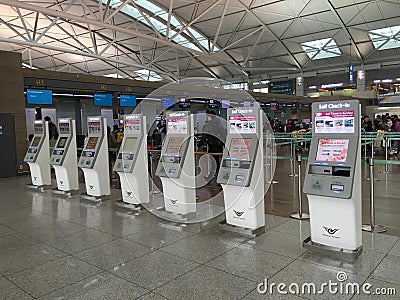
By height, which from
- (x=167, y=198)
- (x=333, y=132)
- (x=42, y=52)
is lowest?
(x=167, y=198)

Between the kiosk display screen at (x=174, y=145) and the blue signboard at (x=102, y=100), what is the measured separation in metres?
7.27

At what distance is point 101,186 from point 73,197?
29.6 inches

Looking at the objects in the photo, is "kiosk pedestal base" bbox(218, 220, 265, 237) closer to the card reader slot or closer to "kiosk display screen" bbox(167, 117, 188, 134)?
the card reader slot

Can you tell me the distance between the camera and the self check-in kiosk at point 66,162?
723cm

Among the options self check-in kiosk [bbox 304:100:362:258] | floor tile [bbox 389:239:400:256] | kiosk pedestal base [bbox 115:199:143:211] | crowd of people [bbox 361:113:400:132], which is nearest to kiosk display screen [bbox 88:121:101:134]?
kiosk pedestal base [bbox 115:199:143:211]

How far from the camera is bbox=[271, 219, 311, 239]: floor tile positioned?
174 inches

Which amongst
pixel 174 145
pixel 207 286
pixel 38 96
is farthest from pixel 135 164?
pixel 38 96

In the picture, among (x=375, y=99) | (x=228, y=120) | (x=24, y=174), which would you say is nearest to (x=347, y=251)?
(x=228, y=120)

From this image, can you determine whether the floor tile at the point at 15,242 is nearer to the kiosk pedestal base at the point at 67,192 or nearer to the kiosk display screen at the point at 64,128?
the kiosk pedestal base at the point at 67,192

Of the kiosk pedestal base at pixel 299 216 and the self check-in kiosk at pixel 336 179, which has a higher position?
the self check-in kiosk at pixel 336 179

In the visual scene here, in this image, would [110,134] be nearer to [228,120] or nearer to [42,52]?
[228,120]

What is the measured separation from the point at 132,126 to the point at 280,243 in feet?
10.5

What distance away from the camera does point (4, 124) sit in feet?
32.1

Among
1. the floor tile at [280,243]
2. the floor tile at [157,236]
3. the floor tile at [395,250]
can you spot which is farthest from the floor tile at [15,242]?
the floor tile at [395,250]
